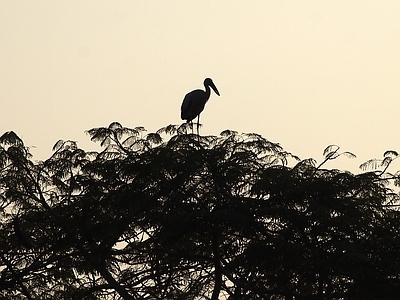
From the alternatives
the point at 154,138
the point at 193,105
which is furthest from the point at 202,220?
the point at 193,105

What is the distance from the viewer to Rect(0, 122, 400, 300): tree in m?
17.1

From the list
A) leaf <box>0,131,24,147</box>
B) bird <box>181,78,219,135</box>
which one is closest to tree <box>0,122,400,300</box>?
leaf <box>0,131,24,147</box>

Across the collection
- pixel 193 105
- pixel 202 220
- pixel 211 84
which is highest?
pixel 211 84

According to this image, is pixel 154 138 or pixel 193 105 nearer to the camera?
pixel 154 138

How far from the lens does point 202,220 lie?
1711 centimetres

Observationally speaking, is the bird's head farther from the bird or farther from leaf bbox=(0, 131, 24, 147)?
leaf bbox=(0, 131, 24, 147)

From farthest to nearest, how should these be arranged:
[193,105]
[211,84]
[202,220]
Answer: [211,84] → [193,105] → [202,220]

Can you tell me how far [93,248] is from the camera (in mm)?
18656

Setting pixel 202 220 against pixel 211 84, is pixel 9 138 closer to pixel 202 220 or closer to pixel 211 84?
pixel 202 220

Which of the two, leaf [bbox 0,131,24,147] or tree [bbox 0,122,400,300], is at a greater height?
leaf [bbox 0,131,24,147]

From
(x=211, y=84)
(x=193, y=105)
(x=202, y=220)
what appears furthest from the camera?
(x=211, y=84)

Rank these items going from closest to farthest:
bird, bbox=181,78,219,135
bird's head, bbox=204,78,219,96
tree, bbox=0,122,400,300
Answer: tree, bbox=0,122,400,300 → bird, bbox=181,78,219,135 → bird's head, bbox=204,78,219,96

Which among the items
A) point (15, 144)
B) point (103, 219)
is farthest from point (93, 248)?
point (15, 144)

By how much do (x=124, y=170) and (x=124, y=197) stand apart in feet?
1.62
